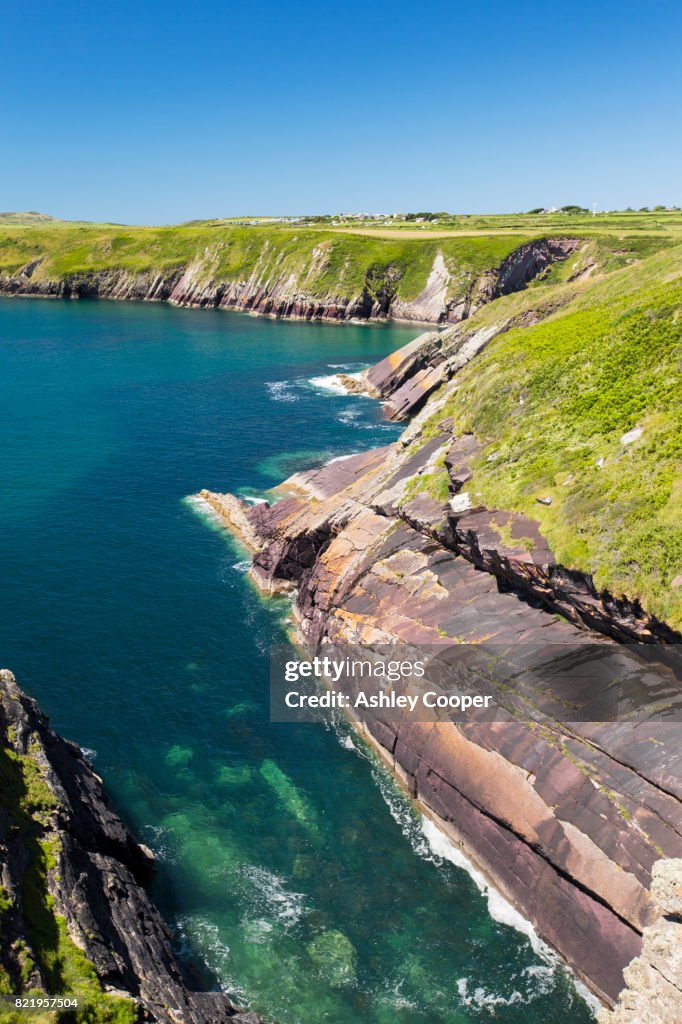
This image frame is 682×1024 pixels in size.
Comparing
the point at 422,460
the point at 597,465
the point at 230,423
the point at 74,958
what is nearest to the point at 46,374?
the point at 230,423

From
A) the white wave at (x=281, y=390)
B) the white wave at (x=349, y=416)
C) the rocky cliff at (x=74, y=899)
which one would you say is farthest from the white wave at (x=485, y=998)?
the white wave at (x=281, y=390)

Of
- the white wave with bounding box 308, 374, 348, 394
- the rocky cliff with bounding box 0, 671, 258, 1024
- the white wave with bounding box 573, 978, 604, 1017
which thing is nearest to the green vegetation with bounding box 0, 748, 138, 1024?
the rocky cliff with bounding box 0, 671, 258, 1024

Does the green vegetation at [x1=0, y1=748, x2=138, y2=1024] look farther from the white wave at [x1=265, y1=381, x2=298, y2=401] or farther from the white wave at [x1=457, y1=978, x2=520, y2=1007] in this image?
the white wave at [x1=265, y1=381, x2=298, y2=401]

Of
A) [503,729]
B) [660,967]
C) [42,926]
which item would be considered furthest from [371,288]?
[42,926]

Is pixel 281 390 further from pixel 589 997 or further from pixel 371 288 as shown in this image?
pixel 589 997

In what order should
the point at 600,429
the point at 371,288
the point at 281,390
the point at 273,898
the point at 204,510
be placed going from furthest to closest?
the point at 371,288 → the point at 281,390 → the point at 204,510 → the point at 600,429 → the point at 273,898

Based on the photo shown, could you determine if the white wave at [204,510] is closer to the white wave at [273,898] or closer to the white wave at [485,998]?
the white wave at [273,898]
